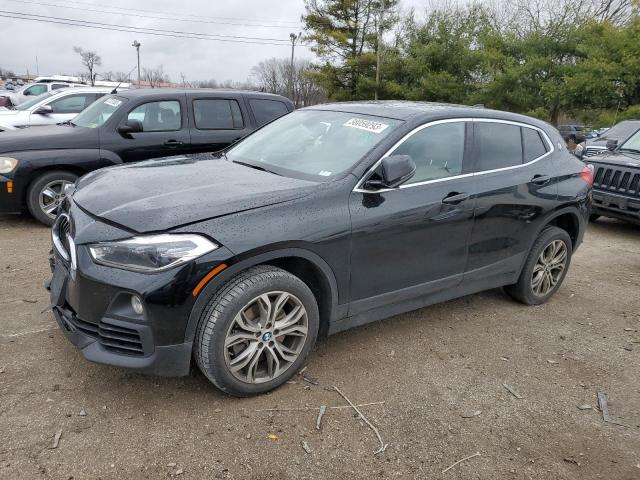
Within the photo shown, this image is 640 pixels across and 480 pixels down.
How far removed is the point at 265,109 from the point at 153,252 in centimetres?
536

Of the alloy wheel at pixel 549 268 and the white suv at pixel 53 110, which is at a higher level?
the white suv at pixel 53 110

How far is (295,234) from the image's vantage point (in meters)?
2.88

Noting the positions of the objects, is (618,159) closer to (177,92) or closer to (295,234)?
(177,92)

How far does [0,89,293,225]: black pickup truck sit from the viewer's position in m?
6.00

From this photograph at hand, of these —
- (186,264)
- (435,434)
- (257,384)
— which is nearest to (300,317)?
(257,384)

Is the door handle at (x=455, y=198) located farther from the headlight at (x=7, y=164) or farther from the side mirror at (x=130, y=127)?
the headlight at (x=7, y=164)

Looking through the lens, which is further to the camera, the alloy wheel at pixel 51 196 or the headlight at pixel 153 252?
the alloy wheel at pixel 51 196

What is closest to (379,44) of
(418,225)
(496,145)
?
(496,145)

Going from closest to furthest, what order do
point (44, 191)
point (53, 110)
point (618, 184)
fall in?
1. point (44, 191)
2. point (618, 184)
3. point (53, 110)

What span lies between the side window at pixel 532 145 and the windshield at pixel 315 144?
Answer: 1.39 metres

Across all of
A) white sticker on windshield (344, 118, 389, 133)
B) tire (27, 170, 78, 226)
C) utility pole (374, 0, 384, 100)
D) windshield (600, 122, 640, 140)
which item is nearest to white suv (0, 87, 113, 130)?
tire (27, 170, 78, 226)

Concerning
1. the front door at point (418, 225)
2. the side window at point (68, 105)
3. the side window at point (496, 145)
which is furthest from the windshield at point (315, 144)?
the side window at point (68, 105)

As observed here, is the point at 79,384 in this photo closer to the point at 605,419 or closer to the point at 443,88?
the point at 605,419

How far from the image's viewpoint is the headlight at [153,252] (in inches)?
101
